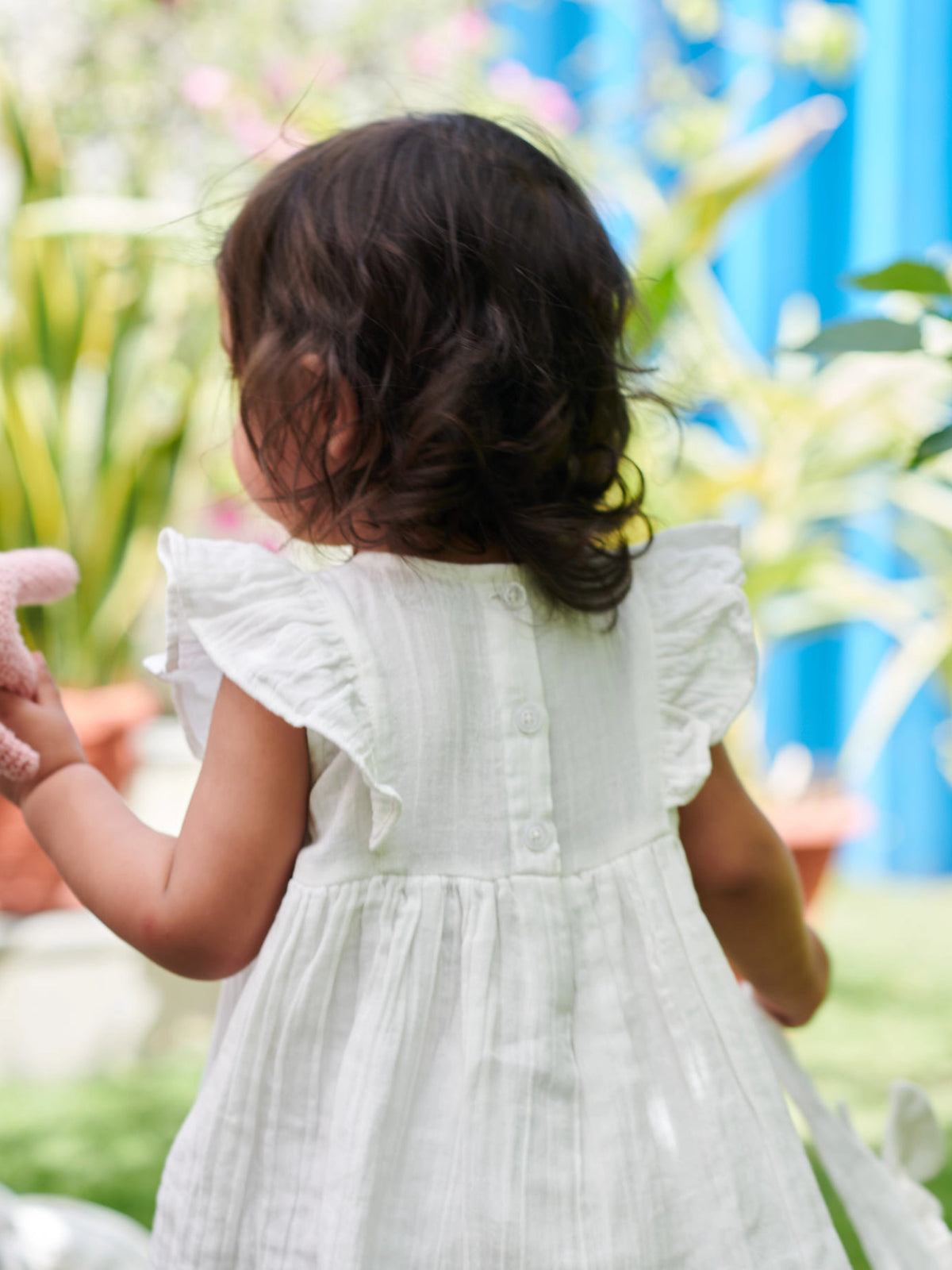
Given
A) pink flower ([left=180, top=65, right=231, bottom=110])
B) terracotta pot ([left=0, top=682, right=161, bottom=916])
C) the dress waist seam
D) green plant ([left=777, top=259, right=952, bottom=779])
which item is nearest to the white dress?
the dress waist seam

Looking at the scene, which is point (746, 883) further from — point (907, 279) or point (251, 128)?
point (251, 128)

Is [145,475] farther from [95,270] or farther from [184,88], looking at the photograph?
[184,88]

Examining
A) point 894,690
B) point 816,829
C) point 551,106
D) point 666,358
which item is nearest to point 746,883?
point 816,829

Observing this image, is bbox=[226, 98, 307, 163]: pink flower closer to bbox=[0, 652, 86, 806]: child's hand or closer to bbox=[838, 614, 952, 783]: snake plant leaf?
bbox=[838, 614, 952, 783]: snake plant leaf

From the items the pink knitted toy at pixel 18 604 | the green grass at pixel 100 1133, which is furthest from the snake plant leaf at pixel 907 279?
the green grass at pixel 100 1133

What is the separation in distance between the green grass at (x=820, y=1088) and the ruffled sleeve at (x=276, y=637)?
1079 mm

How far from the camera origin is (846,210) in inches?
117

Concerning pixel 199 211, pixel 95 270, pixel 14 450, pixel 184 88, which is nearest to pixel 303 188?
pixel 199 211

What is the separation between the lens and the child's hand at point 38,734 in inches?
29.8

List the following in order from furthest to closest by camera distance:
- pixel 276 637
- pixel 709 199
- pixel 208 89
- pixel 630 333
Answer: pixel 208 89
pixel 709 199
pixel 630 333
pixel 276 637

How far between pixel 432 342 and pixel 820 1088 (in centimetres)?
149

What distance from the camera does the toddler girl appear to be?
683mm

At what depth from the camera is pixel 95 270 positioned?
8.02 feet

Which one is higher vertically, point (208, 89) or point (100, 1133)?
point (208, 89)
